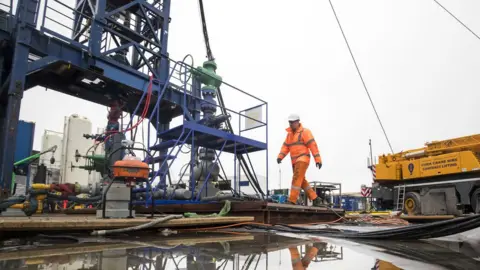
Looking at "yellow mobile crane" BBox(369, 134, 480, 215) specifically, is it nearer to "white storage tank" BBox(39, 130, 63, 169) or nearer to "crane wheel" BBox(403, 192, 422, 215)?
"crane wheel" BBox(403, 192, 422, 215)

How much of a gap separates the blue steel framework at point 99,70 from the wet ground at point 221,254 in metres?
3.23

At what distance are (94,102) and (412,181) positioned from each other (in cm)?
1074

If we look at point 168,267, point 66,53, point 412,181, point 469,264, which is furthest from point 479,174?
point 66,53

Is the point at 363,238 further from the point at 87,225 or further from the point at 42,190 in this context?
the point at 42,190

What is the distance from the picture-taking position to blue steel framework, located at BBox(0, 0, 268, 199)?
7.02m

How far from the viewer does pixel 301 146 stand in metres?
7.04

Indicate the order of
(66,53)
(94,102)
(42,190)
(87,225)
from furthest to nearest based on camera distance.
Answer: (94,102), (66,53), (42,190), (87,225)

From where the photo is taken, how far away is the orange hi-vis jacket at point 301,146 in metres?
6.91

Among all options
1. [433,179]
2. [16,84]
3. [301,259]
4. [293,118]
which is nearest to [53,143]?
[16,84]

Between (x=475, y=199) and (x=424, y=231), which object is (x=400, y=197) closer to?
(x=475, y=199)

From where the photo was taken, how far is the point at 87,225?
348 cm

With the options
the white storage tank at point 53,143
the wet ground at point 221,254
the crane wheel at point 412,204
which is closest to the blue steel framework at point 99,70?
the wet ground at point 221,254

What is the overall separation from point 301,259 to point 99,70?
306 inches

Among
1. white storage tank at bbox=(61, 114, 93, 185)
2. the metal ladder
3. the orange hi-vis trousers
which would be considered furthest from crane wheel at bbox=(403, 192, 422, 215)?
white storage tank at bbox=(61, 114, 93, 185)
